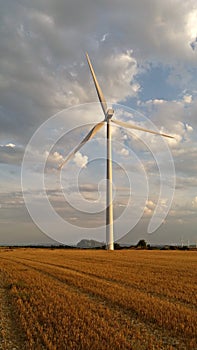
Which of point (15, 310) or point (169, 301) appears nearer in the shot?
point (15, 310)

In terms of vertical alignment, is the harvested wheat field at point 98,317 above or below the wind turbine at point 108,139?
below

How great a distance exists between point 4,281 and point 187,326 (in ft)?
55.9

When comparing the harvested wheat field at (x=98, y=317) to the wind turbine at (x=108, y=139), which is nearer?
the harvested wheat field at (x=98, y=317)

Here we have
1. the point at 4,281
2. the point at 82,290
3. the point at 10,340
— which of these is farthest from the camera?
the point at 4,281

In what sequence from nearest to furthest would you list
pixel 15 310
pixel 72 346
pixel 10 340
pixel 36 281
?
pixel 72 346
pixel 10 340
pixel 15 310
pixel 36 281

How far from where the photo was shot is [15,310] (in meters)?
15.1

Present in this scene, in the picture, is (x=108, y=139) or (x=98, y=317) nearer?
(x=98, y=317)

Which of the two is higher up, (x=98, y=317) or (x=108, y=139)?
(x=108, y=139)

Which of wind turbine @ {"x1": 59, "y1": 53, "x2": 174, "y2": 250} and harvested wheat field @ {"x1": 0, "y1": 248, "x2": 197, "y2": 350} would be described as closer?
harvested wheat field @ {"x1": 0, "y1": 248, "x2": 197, "y2": 350}

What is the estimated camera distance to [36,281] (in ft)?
78.9

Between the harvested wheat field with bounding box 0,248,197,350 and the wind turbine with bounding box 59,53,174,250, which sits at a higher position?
the wind turbine with bounding box 59,53,174,250

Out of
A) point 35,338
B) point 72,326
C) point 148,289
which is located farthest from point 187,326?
point 148,289

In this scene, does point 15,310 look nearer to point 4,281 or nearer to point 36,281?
point 36,281

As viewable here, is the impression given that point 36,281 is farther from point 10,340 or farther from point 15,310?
point 10,340
